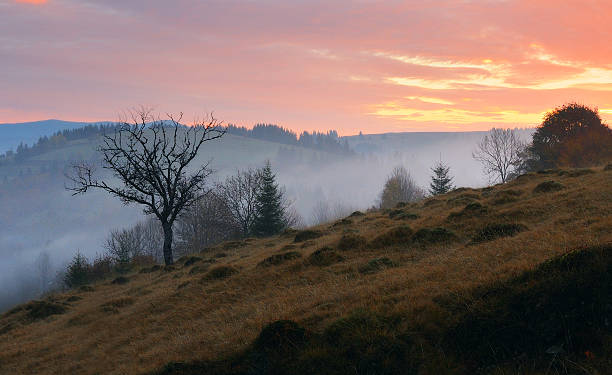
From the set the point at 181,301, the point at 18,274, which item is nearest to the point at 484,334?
the point at 181,301

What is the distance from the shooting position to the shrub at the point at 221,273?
16266 millimetres

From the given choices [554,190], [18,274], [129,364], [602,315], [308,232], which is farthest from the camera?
[18,274]

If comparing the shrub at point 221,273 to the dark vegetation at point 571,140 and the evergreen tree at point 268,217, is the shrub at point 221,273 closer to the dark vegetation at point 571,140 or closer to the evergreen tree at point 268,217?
the evergreen tree at point 268,217

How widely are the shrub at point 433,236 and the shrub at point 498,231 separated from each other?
3.25 ft

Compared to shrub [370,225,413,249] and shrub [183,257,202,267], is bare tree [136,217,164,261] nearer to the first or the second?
shrub [183,257,202,267]

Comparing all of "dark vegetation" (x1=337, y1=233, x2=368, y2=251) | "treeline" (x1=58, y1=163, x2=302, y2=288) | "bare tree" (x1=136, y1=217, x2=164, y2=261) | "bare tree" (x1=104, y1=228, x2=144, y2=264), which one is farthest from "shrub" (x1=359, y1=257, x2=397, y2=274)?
"bare tree" (x1=136, y1=217, x2=164, y2=261)

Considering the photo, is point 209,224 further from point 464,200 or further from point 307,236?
point 464,200

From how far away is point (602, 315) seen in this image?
607 cm

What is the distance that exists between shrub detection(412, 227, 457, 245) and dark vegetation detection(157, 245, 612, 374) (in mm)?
5999

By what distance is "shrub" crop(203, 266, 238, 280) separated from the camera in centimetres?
1627

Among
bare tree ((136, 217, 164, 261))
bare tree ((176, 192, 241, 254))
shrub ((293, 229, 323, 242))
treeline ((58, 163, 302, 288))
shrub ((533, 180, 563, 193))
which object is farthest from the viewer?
bare tree ((136, 217, 164, 261))

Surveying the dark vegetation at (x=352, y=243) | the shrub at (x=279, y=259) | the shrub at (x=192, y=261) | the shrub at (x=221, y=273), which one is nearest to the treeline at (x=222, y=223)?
the shrub at (x=192, y=261)

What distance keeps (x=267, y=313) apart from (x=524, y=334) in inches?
239

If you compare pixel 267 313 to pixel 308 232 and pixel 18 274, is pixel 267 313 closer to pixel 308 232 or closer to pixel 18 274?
pixel 308 232
